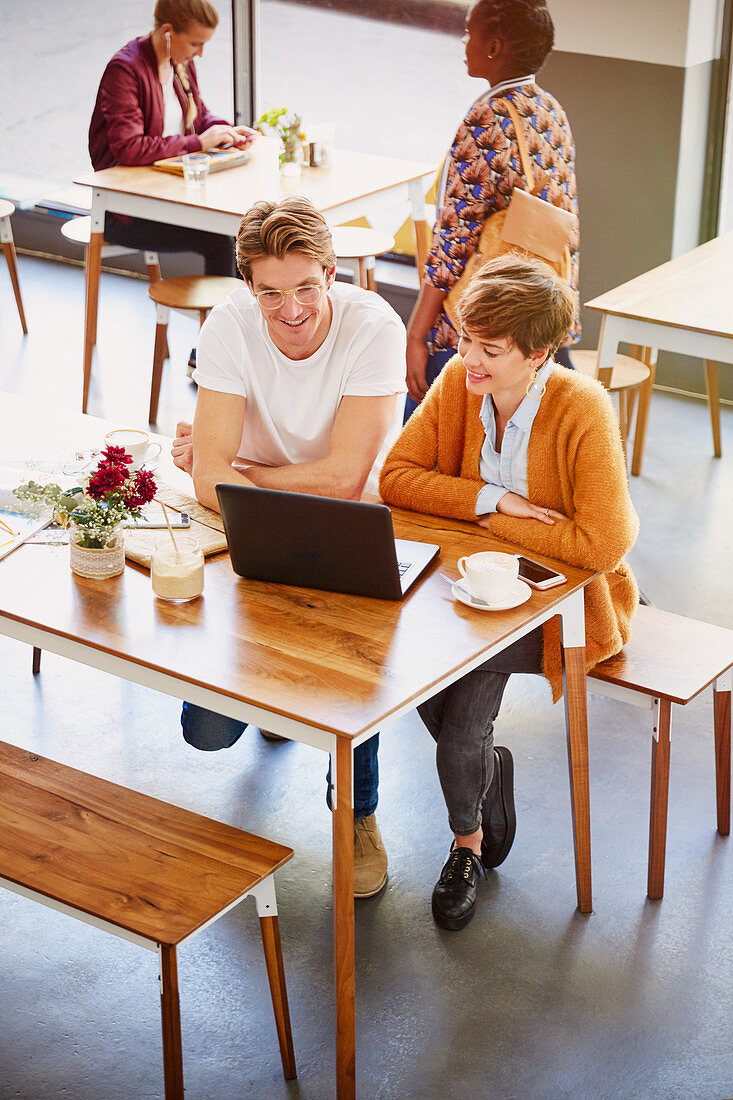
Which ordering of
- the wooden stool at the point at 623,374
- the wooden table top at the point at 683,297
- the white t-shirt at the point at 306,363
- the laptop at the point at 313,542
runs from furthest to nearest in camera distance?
the wooden stool at the point at 623,374
the wooden table top at the point at 683,297
the white t-shirt at the point at 306,363
the laptop at the point at 313,542

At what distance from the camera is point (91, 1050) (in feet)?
7.07

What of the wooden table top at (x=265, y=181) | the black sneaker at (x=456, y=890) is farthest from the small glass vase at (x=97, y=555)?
the wooden table top at (x=265, y=181)

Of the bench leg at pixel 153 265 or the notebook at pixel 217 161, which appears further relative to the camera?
the bench leg at pixel 153 265

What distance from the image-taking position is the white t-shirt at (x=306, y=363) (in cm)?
256

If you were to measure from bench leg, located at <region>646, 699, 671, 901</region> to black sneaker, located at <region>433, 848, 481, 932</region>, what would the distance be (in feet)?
1.11

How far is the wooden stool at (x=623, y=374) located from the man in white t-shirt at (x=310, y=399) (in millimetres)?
1417

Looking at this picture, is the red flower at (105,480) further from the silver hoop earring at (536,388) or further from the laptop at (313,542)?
the silver hoop earring at (536,388)

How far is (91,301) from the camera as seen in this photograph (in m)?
4.66

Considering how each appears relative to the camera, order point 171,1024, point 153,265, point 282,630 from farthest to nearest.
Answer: point 153,265
point 282,630
point 171,1024

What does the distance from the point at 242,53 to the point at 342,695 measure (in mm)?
4776

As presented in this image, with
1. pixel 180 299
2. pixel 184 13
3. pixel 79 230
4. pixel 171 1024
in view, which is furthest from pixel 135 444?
pixel 184 13

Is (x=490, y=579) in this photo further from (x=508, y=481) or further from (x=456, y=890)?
(x=456, y=890)

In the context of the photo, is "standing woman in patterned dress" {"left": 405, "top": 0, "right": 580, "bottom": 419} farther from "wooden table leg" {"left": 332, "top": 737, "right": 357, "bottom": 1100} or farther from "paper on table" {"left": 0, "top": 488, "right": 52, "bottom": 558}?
"wooden table leg" {"left": 332, "top": 737, "right": 357, "bottom": 1100}

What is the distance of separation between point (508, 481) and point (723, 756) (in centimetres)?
74
